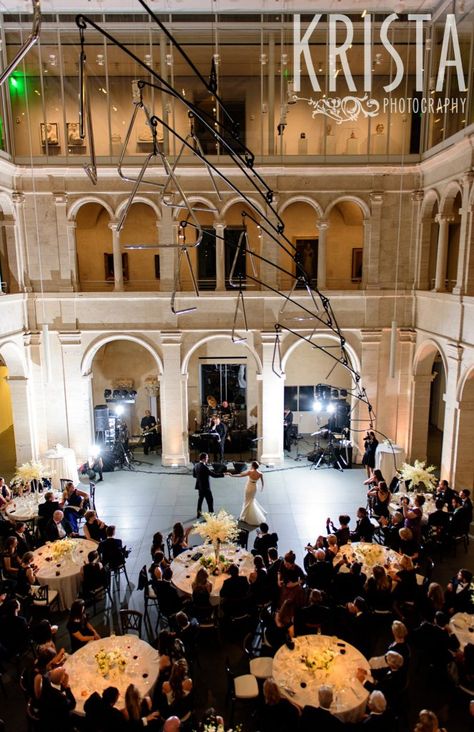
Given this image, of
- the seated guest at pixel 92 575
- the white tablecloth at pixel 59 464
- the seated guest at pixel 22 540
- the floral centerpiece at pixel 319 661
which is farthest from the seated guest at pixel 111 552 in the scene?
the white tablecloth at pixel 59 464

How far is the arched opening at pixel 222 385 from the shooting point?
2008 centimetres

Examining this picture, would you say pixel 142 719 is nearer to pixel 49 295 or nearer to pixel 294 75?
pixel 49 295

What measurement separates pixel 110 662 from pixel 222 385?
1360 cm

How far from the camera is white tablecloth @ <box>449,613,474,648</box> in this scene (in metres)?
8.05

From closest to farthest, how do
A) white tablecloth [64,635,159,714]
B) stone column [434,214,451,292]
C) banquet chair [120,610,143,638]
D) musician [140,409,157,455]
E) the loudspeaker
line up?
white tablecloth [64,635,159,714], banquet chair [120,610,143,638], stone column [434,214,451,292], the loudspeaker, musician [140,409,157,455]

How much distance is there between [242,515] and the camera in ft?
44.0

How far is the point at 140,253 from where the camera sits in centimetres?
2002

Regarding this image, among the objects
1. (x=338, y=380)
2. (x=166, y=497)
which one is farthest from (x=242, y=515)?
(x=338, y=380)

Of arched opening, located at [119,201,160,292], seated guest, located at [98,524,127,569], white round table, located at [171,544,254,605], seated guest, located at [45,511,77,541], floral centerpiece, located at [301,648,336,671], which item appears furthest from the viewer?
arched opening, located at [119,201,160,292]

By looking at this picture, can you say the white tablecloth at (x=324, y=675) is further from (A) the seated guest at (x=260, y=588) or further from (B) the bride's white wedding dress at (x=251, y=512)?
(B) the bride's white wedding dress at (x=251, y=512)

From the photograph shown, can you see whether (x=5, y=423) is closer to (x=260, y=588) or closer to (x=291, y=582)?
(x=260, y=588)

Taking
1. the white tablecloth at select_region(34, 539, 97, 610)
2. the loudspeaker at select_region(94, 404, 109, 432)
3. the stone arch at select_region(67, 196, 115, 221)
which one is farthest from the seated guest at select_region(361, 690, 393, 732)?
the stone arch at select_region(67, 196, 115, 221)

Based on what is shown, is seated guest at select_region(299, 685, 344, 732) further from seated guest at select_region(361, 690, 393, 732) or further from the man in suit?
the man in suit

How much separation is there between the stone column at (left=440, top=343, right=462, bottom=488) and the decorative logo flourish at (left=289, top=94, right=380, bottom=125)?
741 centimetres
